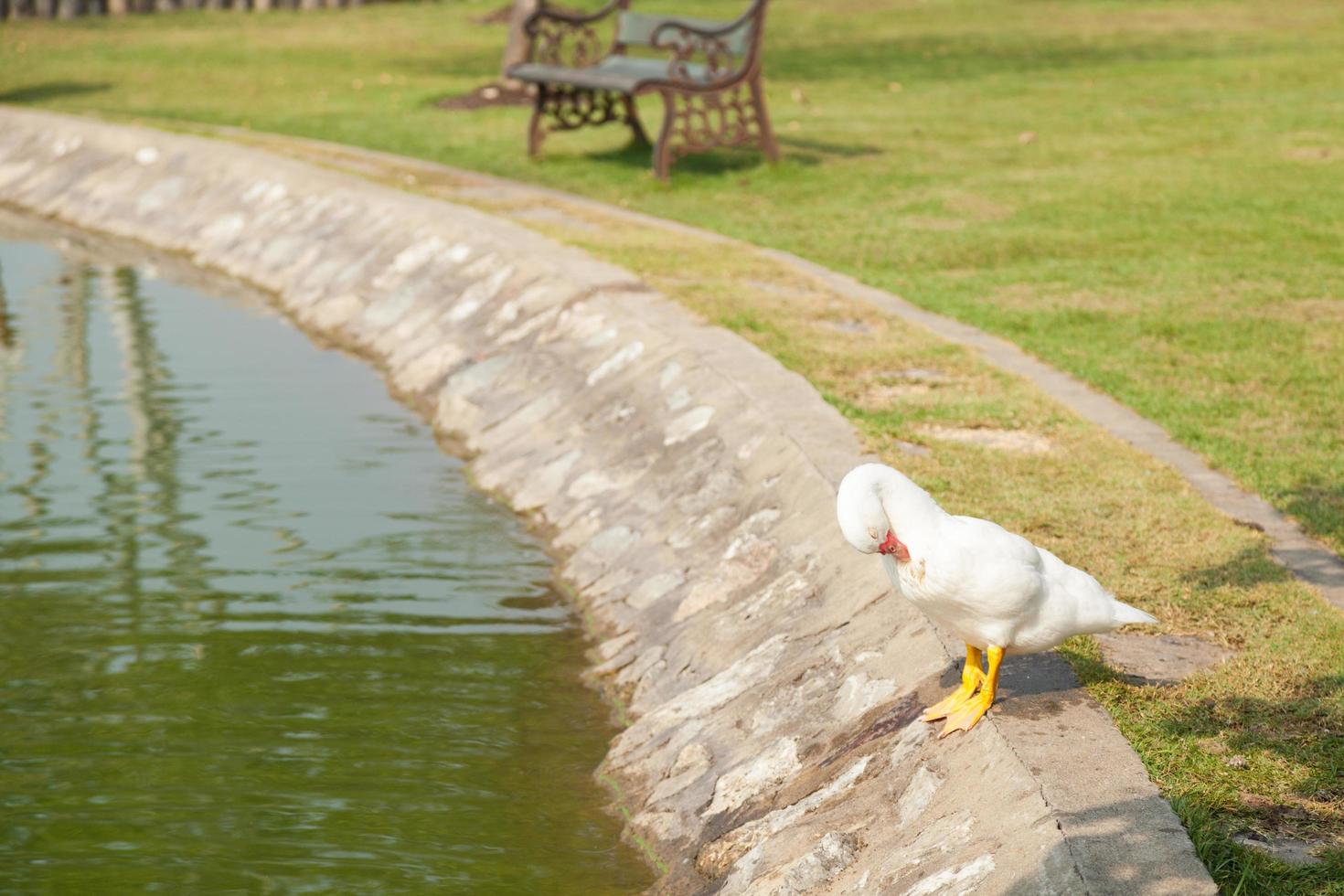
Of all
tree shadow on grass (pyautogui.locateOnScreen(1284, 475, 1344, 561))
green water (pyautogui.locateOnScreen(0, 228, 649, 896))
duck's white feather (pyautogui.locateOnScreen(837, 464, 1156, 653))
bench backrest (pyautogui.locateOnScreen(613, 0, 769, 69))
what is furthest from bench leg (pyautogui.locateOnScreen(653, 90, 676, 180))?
duck's white feather (pyautogui.locateOnScreen(837, 464, 1156, 653))

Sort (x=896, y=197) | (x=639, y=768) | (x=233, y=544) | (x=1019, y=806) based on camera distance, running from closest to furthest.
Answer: (x=1019, y=806) → (x=639, y=768) → (x=233, y=544) → (x=896, y=197)

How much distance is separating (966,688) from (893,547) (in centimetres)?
48

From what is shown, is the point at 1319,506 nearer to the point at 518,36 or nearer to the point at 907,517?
the point at 907,517

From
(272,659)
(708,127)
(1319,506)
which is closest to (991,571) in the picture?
(1319,506)

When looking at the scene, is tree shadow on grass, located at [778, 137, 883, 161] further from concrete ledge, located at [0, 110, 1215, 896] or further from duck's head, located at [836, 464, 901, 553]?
duck's head, located at [836, 464, 901, 553]

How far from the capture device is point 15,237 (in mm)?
14906

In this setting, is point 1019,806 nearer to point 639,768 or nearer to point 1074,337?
point 639,768

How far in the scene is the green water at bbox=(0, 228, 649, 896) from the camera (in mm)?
5156

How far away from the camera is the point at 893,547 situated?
14.2 ft

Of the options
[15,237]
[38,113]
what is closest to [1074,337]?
[15,237]

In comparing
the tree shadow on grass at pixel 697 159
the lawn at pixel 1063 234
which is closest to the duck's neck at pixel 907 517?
the lawn at pixel 1063 234

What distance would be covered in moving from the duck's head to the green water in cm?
145

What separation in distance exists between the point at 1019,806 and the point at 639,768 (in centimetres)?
189

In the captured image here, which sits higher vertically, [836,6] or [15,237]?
[836,6]
